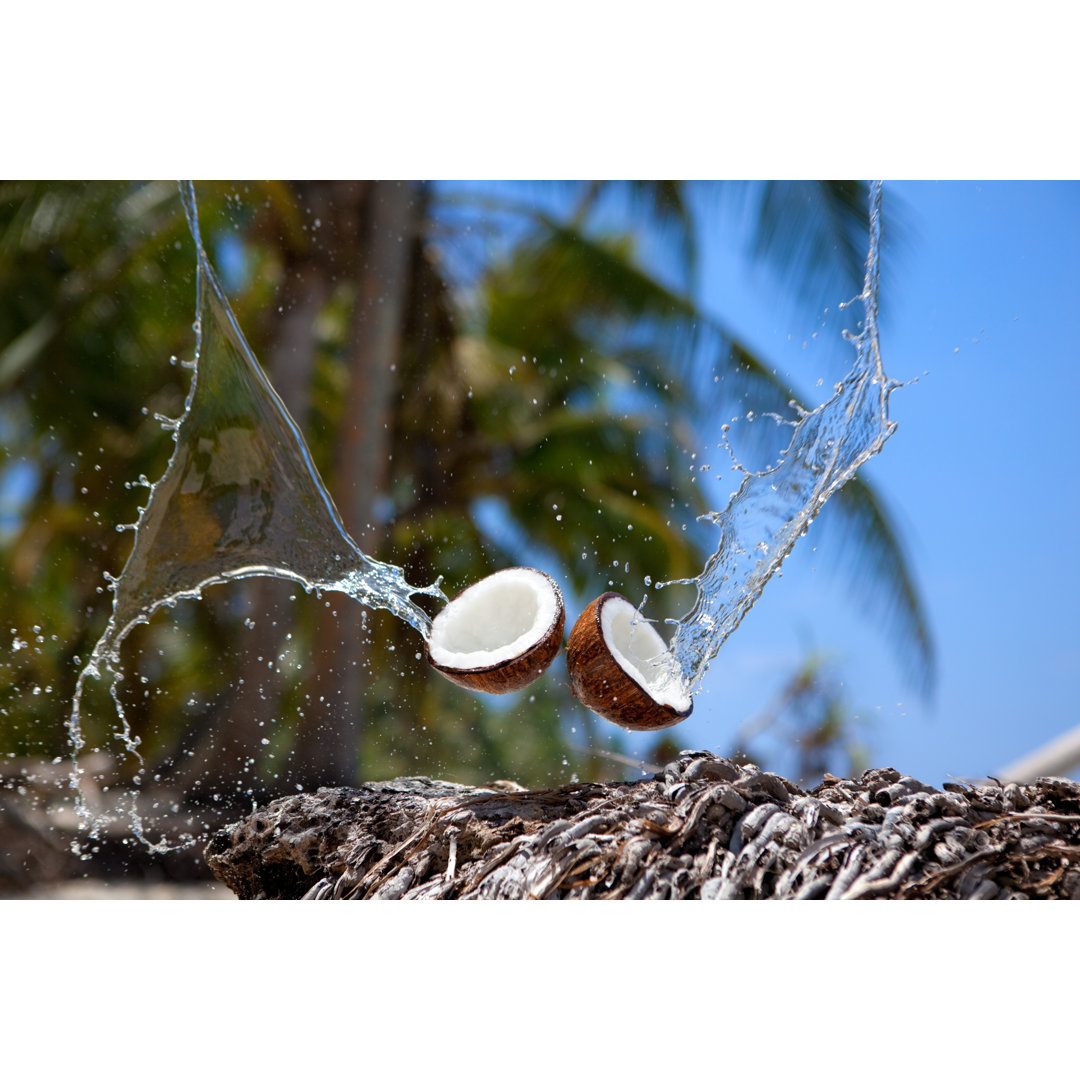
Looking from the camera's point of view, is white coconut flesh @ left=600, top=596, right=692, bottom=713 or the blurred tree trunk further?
the blurred tree trunk

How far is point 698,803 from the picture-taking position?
1669mm

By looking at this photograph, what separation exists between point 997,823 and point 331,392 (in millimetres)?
4874

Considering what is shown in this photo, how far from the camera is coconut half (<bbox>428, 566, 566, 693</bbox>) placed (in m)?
2.05

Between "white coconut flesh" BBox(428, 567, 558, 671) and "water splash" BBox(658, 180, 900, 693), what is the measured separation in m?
0.38

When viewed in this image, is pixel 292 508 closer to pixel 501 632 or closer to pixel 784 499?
pixel 501 632

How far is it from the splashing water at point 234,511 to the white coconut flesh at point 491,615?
0.40 metres

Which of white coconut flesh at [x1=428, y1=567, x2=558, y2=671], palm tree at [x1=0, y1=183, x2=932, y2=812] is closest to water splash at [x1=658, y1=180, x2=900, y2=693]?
white coconut flesh at [x1=428, y1=567, x2=558, y2=671]

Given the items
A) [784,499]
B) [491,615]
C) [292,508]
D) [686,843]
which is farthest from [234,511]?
[686,843]

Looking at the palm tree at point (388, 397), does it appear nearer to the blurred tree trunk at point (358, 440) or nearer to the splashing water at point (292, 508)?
the blurred tree trunk at point (358, 440)

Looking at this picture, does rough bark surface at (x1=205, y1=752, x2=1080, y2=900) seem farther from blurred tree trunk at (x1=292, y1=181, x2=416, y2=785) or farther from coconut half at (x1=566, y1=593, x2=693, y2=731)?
blurred tree trunk at (x1=292, y1=181, x2=416, y2=785)

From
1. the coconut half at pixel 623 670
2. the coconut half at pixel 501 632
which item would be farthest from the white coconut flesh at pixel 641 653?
the coconut half at pixel 501 632

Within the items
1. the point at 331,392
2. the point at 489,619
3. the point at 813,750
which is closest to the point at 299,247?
the point at 331,392

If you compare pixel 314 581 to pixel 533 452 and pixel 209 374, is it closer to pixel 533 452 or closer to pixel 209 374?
pixel 209 374

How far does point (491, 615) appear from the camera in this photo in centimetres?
235
